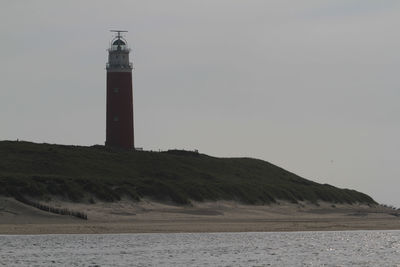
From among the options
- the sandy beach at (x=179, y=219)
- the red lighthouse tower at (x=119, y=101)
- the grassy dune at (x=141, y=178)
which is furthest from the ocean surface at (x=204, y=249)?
the red lighthouse tower at (x=119, y=101)

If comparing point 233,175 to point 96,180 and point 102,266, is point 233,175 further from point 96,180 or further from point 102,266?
point 102,266

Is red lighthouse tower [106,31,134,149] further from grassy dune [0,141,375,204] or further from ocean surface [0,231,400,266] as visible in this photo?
ocean surface [0,231,400,266]

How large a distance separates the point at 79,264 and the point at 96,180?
29.4 metres

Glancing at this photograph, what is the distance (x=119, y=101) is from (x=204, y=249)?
40.1m

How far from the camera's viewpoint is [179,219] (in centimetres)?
6550

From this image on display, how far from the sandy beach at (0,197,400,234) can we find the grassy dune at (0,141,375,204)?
4.85ft

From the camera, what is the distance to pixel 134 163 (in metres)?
84.2

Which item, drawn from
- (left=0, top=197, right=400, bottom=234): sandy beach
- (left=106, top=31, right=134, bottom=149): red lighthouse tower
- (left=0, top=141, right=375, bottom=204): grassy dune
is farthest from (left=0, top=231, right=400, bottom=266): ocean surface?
(left=106, top=31, right=134, bottom=149): red lighthouse tower

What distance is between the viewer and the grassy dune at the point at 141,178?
6838 centimetres

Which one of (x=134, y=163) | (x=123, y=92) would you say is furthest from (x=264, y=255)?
(x=123, y=92)

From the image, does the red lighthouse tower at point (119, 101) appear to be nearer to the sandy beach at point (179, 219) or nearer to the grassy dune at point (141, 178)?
the grassy dune at point (141, 178)

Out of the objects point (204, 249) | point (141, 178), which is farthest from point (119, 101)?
point (204, 249)

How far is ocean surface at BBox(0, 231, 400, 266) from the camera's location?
4388 cm

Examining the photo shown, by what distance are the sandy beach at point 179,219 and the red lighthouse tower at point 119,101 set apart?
17.1 metres
